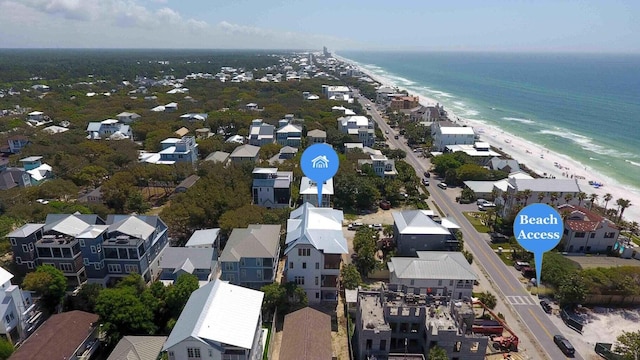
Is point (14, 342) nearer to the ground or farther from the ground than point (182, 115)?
nearer to the ground

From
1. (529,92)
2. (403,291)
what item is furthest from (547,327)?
(529,92)

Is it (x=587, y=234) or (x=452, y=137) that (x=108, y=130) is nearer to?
(x=452, y=137)

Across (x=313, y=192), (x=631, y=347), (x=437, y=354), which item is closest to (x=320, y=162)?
(x=313, y=192)

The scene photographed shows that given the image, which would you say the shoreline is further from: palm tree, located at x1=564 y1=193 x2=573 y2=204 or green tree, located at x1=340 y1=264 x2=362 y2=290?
green tree, located at x1=340 y1=264 x2=362 y2=290

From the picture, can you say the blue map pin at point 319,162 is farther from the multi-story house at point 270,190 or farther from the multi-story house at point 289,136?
the multi-story house at point 289,136

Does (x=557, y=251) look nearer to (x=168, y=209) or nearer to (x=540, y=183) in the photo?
(x=540, y=183)

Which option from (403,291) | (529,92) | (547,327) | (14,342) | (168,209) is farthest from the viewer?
(529,92)
